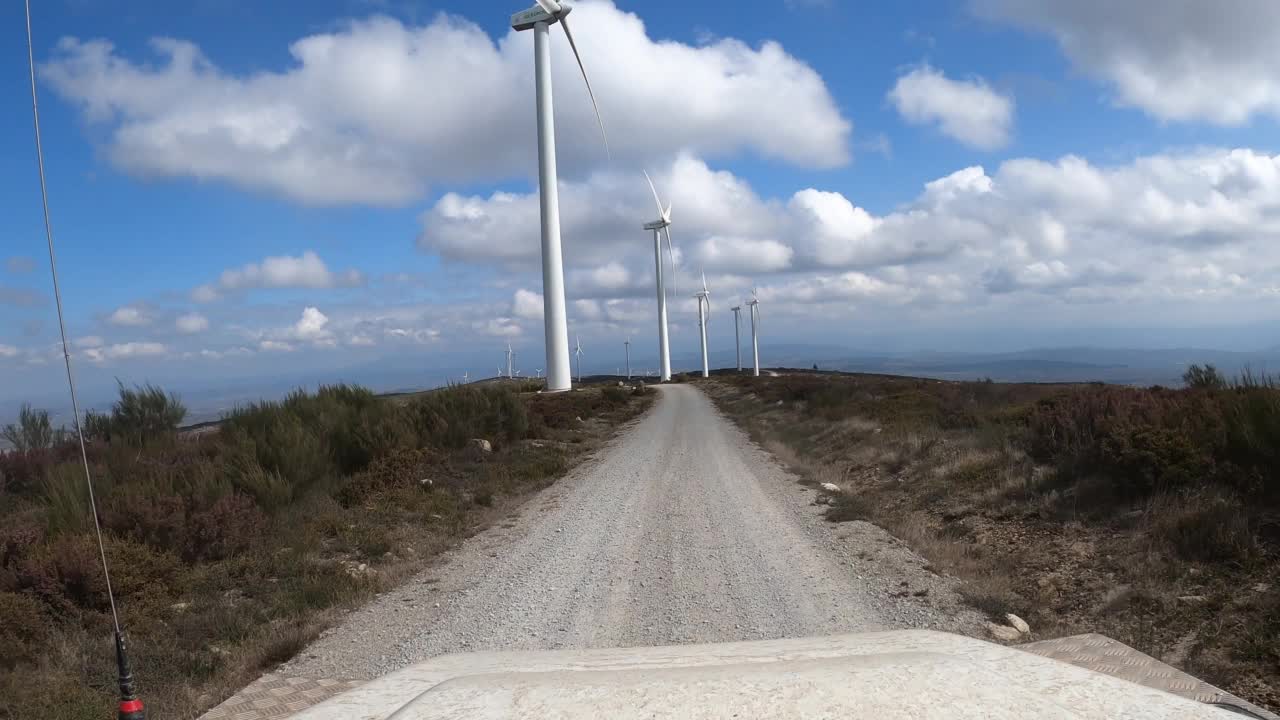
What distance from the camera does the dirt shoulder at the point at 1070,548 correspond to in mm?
6074

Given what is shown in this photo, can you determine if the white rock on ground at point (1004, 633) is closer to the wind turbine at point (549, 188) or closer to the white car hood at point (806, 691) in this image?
the white car hood at point (806, 691)

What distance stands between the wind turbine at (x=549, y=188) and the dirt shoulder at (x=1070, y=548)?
24.0 m

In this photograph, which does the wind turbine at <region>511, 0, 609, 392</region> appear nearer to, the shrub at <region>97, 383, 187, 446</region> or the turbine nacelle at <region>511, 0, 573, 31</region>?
the turbine nacelle at <region>511, 0, 573, 31</region>

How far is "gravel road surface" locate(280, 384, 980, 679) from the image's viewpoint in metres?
6.81

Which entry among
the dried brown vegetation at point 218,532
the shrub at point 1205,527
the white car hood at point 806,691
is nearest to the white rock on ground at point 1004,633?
the shrub at point 1205,527

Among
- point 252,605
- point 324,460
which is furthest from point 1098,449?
point 324,460

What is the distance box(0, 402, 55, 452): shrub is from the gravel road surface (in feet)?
48.7

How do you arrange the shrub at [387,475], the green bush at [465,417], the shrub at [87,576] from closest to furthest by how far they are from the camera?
the shrub at [87,576]
the shrub at [387,475]
the green bush at [465,417]

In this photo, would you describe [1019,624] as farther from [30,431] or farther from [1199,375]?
[30,431]

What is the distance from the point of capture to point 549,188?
3862 cm

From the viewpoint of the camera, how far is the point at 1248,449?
9.31 metres

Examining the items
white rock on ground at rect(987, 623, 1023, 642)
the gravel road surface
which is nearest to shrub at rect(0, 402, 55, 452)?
the gravel road surface

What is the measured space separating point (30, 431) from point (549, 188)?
79.1 ft

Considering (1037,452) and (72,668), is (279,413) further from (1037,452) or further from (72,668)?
(1037,452)
